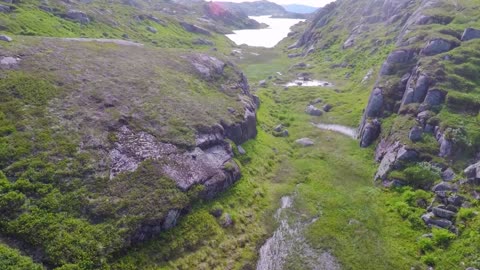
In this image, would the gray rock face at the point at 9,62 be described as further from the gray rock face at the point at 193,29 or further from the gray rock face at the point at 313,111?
the gray rock face at the point at 193,29

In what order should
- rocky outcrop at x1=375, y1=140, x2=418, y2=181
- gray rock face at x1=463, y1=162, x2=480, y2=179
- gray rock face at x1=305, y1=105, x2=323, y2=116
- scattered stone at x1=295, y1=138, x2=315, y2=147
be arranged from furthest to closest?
1. gray rock face at x1=305, y1=105, x2=323, y2=116
2. scattered stone at x1=295, y1=138, x2=315, y2=147
3. rocky outcrop at x1=375, y1=140, x2=418, y2=181
4. gray rock face at x1=463, y1=162, x2=480, y2=179

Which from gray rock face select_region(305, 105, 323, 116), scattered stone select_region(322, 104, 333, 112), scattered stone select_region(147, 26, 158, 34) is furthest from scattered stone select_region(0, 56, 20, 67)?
scattered stone select_region(147, 26, 158, 34)

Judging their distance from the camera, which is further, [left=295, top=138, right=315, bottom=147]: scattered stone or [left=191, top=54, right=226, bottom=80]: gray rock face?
[left=191, top=54, right=226, bottom=80]: gray rock face

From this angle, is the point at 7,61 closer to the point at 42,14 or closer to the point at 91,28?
the point at 42,14

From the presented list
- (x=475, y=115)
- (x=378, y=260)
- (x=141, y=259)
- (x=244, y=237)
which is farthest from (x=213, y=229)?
(x=475, y=115)

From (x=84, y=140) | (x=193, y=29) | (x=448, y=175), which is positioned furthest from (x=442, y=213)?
(x=193, y=29)

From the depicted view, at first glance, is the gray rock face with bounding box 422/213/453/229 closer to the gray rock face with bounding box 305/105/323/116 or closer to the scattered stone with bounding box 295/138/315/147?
the scattered stone with bounding box 295/138/315/147

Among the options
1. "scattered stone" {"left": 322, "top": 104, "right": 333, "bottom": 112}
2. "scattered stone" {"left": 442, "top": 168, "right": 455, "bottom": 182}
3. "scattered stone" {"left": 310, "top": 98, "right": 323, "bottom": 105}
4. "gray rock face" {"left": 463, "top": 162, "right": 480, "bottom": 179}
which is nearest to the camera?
"gray rock face" {"left": 463, "top": 162, "right": 480, "bottom": 179}
